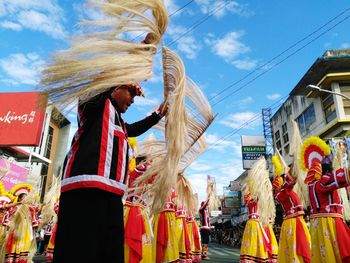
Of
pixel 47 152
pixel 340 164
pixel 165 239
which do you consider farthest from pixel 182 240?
pixel 47 152

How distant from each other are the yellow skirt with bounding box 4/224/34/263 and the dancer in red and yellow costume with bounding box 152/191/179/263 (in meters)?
3.51

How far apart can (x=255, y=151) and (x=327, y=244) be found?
1115 inches

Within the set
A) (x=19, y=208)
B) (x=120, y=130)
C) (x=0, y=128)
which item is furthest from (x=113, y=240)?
(x=0, y=128)

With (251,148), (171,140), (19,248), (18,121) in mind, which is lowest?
(19,248)

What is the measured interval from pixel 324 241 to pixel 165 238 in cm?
261

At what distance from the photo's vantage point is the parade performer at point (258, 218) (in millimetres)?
7668

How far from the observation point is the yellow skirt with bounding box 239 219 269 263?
7574 millimetres

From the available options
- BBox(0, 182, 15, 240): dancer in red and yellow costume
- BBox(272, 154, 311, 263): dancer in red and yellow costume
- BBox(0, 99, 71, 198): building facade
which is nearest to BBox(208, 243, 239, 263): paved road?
BBox(272, 154, 311, 263): dancer in red and yellow costume

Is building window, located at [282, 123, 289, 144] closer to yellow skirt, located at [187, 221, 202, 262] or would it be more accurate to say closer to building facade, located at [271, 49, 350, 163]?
building facade, located at [271, 49, 350, 163]

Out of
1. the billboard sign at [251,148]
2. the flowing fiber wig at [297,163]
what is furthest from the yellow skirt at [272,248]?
the billboard sign at [251,148]

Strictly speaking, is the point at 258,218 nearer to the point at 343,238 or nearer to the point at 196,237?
the point at 196,237

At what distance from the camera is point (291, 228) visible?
Result: 6152 mm

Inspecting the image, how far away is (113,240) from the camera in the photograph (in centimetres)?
195

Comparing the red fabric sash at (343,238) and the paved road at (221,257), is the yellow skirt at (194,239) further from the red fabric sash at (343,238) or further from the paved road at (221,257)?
the red fabric sash at (343,238)
